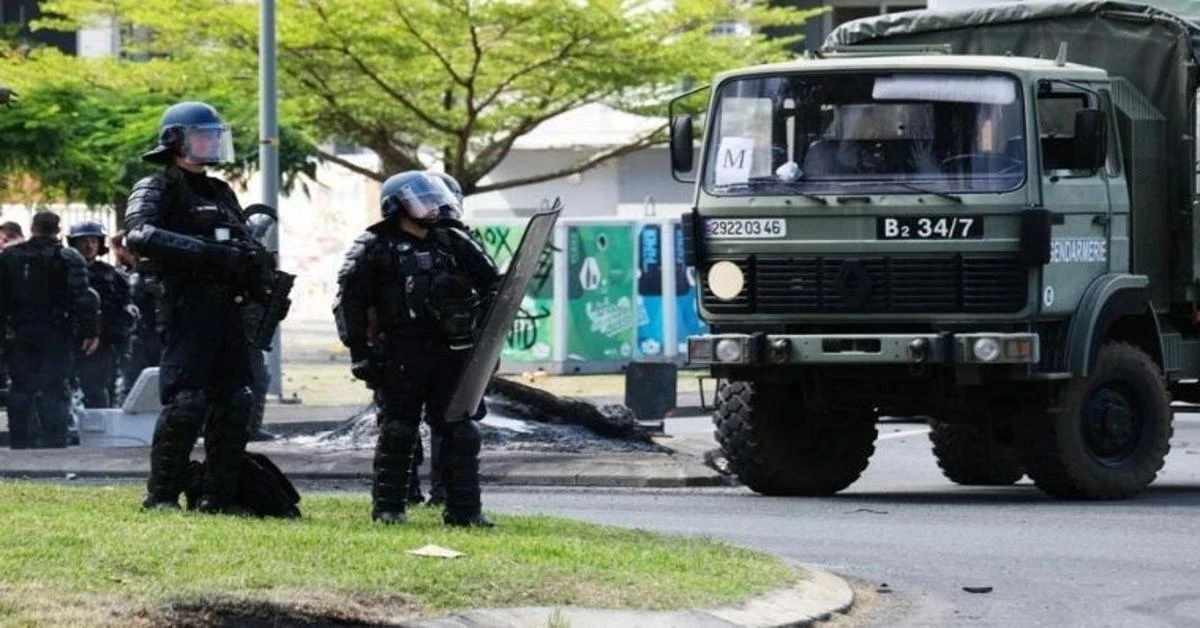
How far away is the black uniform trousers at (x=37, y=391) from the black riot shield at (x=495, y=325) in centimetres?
970

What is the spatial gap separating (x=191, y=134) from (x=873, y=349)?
509 centimetres

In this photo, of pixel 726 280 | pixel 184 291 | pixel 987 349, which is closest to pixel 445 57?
pixel 726 280

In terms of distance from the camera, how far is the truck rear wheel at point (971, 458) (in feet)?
59.4

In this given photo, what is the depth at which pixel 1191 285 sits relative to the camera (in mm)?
17250

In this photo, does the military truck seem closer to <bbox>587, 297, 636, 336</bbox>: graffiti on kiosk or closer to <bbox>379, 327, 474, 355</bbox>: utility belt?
<bbox>379, 327, 474, 355</bbox>: utility belt

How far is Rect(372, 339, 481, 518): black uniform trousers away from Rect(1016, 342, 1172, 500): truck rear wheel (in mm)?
4974

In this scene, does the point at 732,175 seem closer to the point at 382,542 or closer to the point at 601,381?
the point at 382,542

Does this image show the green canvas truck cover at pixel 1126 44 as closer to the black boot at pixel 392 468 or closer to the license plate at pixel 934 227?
the license plate at pixel 934 227

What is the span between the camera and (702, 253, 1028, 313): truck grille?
1616 cm

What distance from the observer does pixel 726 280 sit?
1658 centimetres

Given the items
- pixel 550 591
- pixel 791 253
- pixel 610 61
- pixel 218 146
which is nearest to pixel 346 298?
pixel 218 146

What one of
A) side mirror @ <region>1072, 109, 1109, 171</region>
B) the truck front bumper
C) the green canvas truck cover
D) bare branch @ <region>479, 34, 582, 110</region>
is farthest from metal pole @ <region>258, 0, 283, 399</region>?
side mirror @ <region>1072, 109, 1109, 171</region>

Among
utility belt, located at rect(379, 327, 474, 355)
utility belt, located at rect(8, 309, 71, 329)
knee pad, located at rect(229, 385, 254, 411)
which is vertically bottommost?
knee pad, located at rect(229, 385, 254, 411)

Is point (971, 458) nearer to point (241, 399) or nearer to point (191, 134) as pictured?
point (241, 399)
